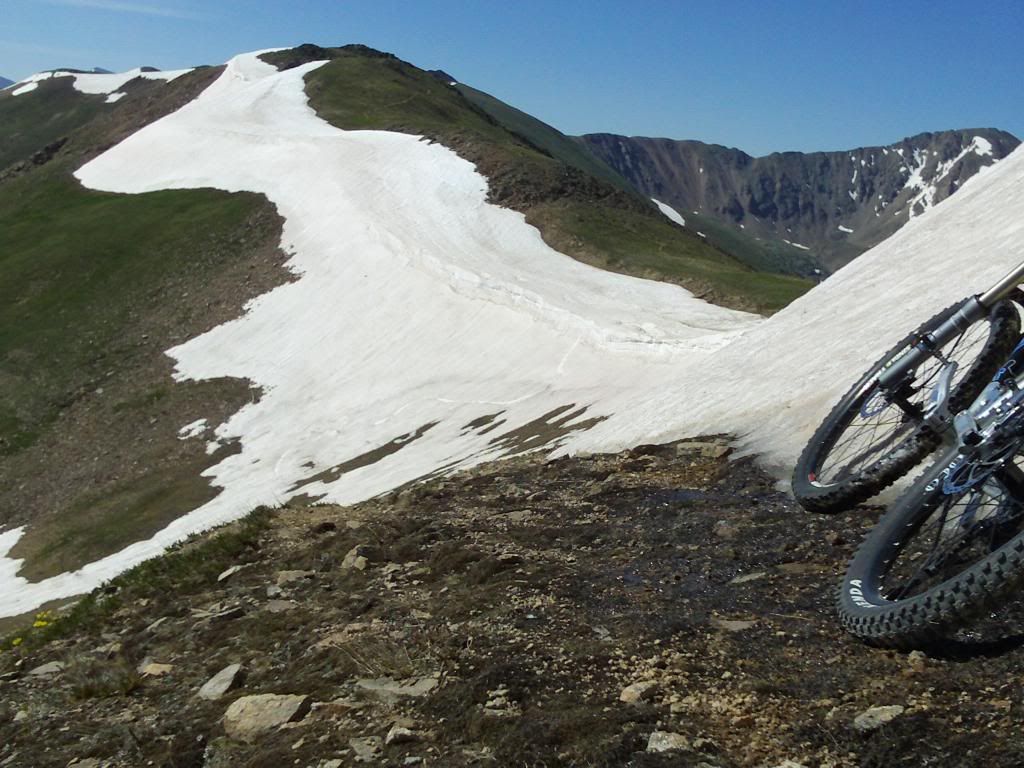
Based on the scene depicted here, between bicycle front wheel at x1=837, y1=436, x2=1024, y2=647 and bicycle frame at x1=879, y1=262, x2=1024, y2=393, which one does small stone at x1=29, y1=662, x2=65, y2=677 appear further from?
bicycle frame at x1=879, y1=262, x2=1024, y2=393

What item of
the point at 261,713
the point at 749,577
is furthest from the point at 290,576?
the point at 749,577

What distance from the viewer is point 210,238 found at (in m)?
62.1

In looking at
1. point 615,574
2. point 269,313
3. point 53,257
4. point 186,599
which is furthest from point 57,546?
point 53,257

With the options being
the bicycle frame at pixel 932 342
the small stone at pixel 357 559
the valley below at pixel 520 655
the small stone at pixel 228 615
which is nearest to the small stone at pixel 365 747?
the valley below at pixel 520 655

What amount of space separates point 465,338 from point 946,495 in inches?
1272

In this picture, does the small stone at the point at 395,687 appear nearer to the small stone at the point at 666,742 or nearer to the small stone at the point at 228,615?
the small stone at the point at 666,742

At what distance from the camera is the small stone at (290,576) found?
36.6 ft

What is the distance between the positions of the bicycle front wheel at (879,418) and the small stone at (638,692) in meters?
4.15

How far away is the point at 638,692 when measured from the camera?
22.1ft

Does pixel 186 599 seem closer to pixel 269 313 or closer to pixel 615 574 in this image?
pixel 615 574

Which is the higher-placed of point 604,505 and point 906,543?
point 906,543

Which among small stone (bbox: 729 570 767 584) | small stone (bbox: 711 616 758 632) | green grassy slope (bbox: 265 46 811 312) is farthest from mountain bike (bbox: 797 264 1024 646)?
green grassy slope (bbox: 265 46 811 312)

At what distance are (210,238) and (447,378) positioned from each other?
110 ft

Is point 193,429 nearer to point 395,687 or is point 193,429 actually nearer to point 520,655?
point 395,687
